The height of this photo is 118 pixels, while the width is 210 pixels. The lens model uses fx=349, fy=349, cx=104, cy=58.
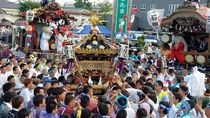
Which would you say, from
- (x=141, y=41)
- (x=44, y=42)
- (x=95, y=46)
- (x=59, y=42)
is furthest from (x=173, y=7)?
(x=95, y=46)

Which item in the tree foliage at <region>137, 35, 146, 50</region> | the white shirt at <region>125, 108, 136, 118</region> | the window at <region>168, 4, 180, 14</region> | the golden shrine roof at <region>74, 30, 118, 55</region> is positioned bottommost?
the tree foliage at <region>137, 35, 146, 50</region>

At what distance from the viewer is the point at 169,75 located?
10367mm

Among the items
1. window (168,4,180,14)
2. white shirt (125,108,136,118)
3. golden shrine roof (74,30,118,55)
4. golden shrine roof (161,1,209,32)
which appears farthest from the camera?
window (168,4,180,14)

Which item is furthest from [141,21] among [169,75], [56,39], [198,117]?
[198,117]

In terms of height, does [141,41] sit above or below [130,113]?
below

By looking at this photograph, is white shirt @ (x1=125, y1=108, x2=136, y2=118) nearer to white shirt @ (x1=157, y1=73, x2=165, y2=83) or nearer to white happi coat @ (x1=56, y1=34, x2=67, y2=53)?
white shirt @ (x1=157, y1=73, x2=165, y2=83)

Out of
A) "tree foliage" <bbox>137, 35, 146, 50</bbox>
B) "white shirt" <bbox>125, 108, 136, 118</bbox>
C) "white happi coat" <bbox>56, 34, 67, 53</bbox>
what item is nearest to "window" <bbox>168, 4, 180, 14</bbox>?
"tree foliage" <bbox>137, 35, 146, 50</bbox>

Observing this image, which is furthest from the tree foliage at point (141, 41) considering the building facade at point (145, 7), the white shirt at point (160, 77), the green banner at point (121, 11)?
the white shirt at point (160, 77)

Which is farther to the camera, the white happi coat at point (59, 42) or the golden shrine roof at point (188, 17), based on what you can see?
the white happi coat at point (59, 42)

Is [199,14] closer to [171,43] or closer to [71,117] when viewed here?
[171,43]

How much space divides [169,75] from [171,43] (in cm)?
545

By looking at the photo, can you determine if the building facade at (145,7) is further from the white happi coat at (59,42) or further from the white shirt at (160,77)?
the white shirt at (160,77)

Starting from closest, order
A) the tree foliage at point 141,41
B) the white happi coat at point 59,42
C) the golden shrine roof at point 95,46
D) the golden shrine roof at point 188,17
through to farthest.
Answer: the golden shrine roof at point 95,46 < the golden shrine roof at point 188,17 < the white happi coat at point 59,42 < the tree foliage at point 141,41

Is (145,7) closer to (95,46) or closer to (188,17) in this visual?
(188,17)
